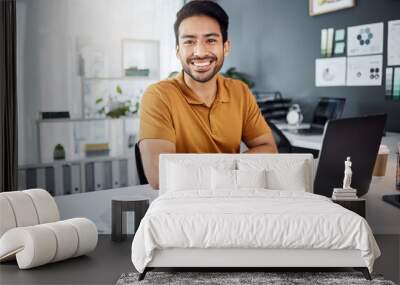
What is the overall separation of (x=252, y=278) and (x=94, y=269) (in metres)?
0.89

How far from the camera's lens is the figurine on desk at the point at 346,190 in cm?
390

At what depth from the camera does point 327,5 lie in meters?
6.33

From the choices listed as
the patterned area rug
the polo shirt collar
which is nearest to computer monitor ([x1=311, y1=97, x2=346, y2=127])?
the polo shirt collar

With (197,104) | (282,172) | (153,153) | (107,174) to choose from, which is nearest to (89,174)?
(107,174)

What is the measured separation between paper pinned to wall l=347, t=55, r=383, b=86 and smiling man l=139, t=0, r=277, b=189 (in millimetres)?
1761

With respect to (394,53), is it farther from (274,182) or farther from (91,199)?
(91,199)

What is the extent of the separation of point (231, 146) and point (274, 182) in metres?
0.52

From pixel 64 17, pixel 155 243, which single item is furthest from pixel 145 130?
pixel 64 17

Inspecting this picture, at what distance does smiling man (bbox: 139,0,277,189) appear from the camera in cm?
433

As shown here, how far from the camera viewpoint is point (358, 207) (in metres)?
3.85

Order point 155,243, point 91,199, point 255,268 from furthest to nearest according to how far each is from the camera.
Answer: point 91,199, point 255,268, point 155,243

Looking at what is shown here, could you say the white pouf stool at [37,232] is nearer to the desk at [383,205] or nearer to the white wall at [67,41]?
the desk at [383,205]

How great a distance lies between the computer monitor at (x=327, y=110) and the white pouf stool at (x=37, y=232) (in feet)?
9.74

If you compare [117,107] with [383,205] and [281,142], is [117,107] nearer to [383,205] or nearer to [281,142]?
[281,142]
